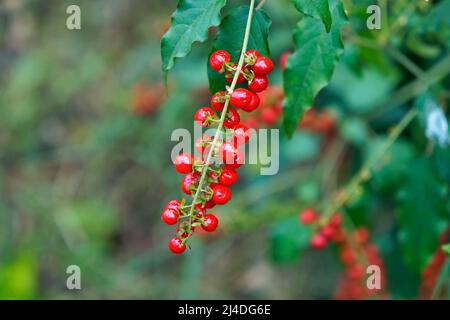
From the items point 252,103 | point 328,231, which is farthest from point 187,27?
point 328,231

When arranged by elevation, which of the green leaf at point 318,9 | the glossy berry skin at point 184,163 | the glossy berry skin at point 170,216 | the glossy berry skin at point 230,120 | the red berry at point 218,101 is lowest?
the glossy berry skin at point 170,216

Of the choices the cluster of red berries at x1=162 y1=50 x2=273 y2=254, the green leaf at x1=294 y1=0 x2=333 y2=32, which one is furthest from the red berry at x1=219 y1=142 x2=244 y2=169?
the green leaf at x1=294 y1=0 x2=333 y2=32

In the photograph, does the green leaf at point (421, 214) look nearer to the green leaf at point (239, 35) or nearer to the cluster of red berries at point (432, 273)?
the cluster of red berries at point (432, 273)

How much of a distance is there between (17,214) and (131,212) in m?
0.70

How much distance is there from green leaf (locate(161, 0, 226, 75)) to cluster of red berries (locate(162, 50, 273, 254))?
58 mm

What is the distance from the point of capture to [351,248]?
210cm

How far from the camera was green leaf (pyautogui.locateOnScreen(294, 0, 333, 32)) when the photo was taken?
3.34ft

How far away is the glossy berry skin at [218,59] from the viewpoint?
1102 millimetres

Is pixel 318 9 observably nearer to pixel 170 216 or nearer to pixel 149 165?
pixel 170 216

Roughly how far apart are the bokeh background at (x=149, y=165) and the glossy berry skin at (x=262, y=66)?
2.54 feet

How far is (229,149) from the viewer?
105 cm

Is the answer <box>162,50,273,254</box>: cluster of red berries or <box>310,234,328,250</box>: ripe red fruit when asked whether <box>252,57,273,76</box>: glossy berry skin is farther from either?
<box>310,234,328,250</box>: ripe red fruit

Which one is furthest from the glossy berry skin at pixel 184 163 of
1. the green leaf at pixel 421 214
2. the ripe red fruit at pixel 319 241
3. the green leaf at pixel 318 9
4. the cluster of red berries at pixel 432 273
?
the cluster of red berries at pixel 432 273
